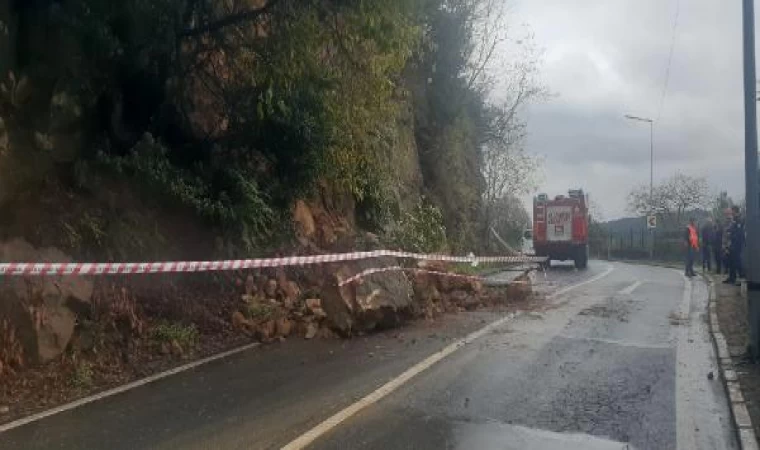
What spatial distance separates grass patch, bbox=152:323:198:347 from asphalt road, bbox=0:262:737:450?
90cm

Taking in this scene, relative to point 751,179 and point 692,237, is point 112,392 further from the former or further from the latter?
point 692,237

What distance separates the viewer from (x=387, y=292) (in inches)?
449

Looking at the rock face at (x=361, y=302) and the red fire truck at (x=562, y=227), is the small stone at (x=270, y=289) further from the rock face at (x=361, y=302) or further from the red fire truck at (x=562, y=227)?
the red fire truck at (x=562, y=227)

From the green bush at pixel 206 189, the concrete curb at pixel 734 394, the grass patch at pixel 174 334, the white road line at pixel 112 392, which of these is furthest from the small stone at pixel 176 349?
the concrete curb at pixel 734 394

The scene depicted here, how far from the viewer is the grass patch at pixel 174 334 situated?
30.5 feet

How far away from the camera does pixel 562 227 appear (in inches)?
1251

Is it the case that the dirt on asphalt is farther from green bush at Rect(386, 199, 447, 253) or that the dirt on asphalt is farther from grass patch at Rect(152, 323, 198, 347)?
green bush at Rect(386, 199, 447, 253)

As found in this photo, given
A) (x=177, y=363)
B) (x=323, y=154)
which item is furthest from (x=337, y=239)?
(x=177, y=363)

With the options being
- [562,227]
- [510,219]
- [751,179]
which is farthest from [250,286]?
[510,219]

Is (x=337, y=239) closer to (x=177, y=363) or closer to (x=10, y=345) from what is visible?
(x=177, y=363)

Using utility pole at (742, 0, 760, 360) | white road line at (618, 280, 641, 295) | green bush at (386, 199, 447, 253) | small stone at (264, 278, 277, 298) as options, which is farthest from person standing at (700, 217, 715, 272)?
small stone at (264, 278, 277, 298)

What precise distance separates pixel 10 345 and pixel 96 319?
1.30 meters

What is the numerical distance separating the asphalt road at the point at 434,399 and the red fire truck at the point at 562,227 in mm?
20377

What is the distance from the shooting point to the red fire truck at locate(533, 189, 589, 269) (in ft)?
103
